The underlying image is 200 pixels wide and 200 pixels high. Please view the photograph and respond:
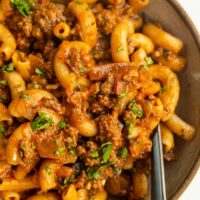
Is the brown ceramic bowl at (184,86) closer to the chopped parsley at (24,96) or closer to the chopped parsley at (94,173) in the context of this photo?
the chopped parsley at (94,173)

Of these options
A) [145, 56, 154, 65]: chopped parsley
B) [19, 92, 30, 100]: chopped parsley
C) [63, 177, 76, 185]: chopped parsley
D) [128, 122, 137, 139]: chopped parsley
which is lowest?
[63, 177, 76, 185]: chopped parsley

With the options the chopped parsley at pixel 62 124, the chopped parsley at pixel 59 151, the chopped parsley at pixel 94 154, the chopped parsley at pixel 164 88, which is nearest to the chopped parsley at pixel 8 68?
the chopped parsley at pixel 62 124

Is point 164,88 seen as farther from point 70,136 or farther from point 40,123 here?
point 40,123

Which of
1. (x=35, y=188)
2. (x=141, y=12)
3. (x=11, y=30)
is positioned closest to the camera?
(x=35, y=188)

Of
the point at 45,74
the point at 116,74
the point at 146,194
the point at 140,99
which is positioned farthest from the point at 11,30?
the point at 146,194

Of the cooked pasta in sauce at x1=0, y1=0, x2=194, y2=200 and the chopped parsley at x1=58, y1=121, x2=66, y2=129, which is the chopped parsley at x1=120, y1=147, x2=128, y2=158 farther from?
the chopped parsley at x1=58, y1=121, x2=66, y2=129

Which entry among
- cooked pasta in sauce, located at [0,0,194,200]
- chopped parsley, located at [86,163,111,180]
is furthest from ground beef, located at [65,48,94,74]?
chopped parsley, located at [86,163,111,180]

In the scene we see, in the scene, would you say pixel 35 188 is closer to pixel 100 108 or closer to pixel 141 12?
pixel 100 108

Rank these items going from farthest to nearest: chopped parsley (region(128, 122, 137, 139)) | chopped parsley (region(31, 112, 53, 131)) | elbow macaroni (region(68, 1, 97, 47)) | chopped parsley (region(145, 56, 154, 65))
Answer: chopped parsley (region(145, 56, 154, 65)) → elbow macaroni (region(68, 1, 97, 47)) → chopped parsley (region(128, 122, 137, 139)) → chopped parsley (region(31, 112, 53, 131))
